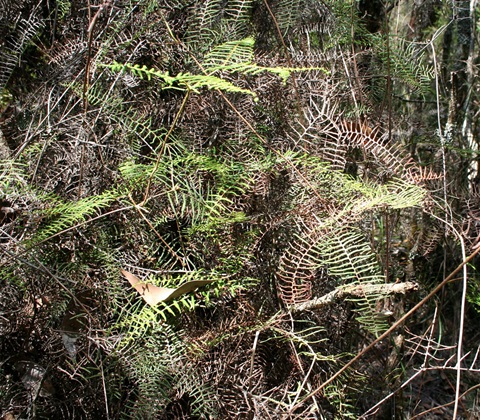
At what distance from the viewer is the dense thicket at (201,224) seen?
1042 mm

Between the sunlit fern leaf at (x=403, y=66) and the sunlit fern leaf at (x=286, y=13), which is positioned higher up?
the sunlit fern leaf at (x=286, y=13)

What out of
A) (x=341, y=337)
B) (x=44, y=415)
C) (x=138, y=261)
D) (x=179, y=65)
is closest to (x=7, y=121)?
(x=179, y=65)

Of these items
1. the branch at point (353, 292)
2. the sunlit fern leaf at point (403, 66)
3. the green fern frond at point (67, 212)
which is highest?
the sunlit fern leaf at point (403, 66)

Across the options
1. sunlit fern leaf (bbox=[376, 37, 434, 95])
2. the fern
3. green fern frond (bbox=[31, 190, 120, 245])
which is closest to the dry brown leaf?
green fern frond (bbox=[31, 190, 120, 245])

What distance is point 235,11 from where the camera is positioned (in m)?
1.41

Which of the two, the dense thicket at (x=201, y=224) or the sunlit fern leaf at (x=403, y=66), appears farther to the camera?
the sunlit fern leaf at (x=403, y=66)

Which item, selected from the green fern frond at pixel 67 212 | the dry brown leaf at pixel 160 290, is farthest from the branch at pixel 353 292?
the green fern frond at pixel 67 212

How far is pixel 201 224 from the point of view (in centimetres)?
109

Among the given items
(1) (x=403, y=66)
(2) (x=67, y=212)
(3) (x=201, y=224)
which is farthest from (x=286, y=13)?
(2) (x=67, y=212)

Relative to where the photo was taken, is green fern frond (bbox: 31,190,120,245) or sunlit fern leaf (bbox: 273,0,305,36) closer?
green fern frond (bbox: 31,190,120,245)

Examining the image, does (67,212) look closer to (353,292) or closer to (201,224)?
(201,224)

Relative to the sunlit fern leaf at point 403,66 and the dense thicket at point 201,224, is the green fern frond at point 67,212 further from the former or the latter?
the sunlit fern leaf at point 403,66

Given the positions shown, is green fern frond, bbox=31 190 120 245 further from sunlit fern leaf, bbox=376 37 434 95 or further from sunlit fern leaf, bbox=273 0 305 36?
sunlit fern leaf, bbox=376 37 434 95

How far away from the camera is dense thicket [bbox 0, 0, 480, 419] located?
3.42ft
